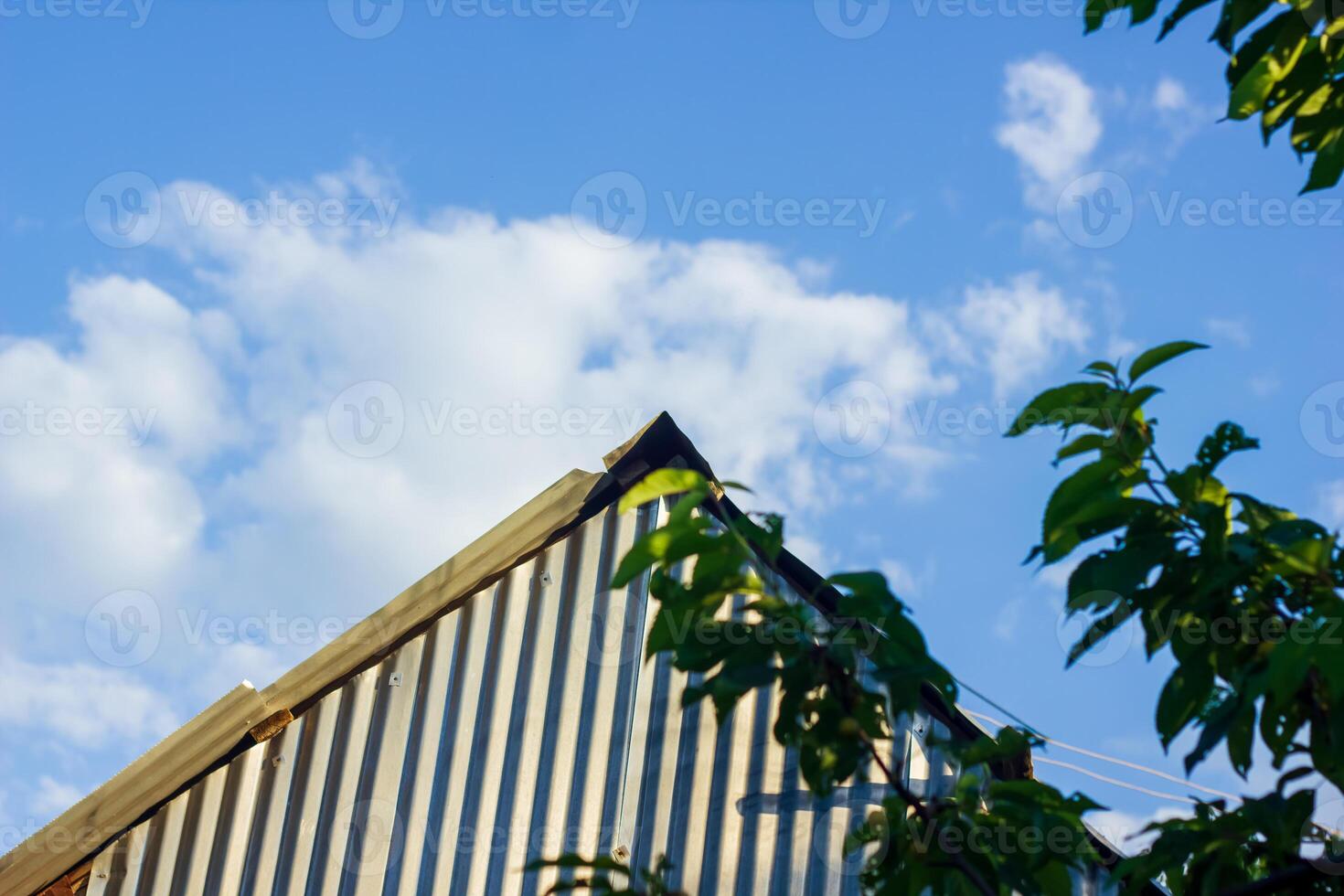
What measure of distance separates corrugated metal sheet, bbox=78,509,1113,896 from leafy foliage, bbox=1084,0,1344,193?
392 cm

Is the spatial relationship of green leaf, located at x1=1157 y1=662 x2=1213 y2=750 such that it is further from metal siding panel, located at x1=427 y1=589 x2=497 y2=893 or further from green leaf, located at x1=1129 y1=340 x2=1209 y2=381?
metal siding panel, located at x1=427 y1=589 x2=497 y2=893

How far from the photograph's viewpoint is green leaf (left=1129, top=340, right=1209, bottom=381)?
9.18ft

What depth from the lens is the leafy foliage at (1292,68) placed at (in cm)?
281

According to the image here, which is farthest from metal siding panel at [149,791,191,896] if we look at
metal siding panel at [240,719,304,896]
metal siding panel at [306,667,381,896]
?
metal siding panel at [306,667,381,896]

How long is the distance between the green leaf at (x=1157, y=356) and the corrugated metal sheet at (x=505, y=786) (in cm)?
352

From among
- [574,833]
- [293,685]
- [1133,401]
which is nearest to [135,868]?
[293,685]

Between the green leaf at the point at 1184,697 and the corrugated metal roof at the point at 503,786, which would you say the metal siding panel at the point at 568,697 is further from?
the green leaf at the point at 1184,697

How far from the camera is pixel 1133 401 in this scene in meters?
2.87

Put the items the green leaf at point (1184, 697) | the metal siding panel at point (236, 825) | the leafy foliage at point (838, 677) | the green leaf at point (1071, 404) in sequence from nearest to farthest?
1. the leafy foliage at point (838, 677)
2. the green leaf at point (1184, 697)
3. the green leaf at point (1071, 404)
4. the metal siding panel at point (236, 825)

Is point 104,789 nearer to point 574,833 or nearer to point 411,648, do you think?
point 411,648

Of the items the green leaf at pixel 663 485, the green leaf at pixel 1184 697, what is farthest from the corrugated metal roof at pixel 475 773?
the green leaf at pixel 663 485

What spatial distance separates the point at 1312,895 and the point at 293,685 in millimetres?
4718

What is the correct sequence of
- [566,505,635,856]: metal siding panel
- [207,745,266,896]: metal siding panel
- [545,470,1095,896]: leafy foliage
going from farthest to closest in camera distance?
[566,505,635,856]: metal siding panel
[207,745,266,896]: metal siding panel
[545,470,1095,896]: leafy foliage

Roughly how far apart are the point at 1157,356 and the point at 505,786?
13.6 ft
